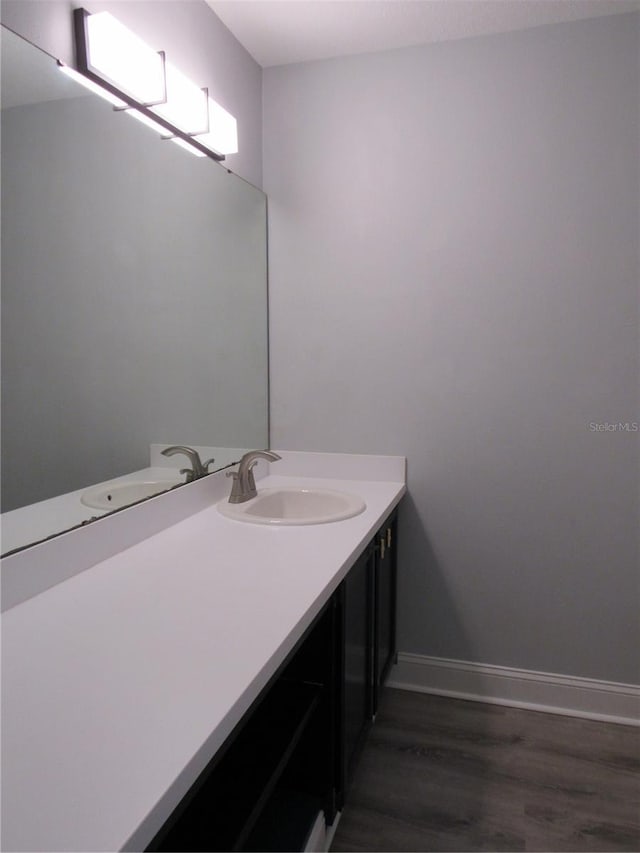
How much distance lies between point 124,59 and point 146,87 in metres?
0.09

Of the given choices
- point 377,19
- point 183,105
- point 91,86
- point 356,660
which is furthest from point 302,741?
point 377,19

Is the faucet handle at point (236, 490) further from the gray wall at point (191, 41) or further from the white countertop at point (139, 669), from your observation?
the gray wall at point (191, 41)

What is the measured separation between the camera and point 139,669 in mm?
925

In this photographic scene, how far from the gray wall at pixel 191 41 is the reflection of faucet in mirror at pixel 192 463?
1.02 m

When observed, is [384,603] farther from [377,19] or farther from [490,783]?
[377,19]

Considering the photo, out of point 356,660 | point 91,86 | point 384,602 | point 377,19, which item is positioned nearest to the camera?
point 91,86

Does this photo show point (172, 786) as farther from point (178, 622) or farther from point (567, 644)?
point (567, 644)

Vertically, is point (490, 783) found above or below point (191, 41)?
below

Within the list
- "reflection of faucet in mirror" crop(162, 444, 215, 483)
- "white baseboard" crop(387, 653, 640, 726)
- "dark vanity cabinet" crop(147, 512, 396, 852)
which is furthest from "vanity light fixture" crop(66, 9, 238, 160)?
"white baseboard" crop(387, 653, 640, 726)

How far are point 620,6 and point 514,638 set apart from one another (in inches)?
A: 86.5

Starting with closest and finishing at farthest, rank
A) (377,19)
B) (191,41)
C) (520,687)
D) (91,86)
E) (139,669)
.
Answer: (139,669)
(91,86)
(191,41)
(377,19)
(520,687)

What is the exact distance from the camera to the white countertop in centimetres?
65

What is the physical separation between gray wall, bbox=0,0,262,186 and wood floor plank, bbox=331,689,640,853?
2110 millimetres

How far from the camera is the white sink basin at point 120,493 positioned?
138cm
